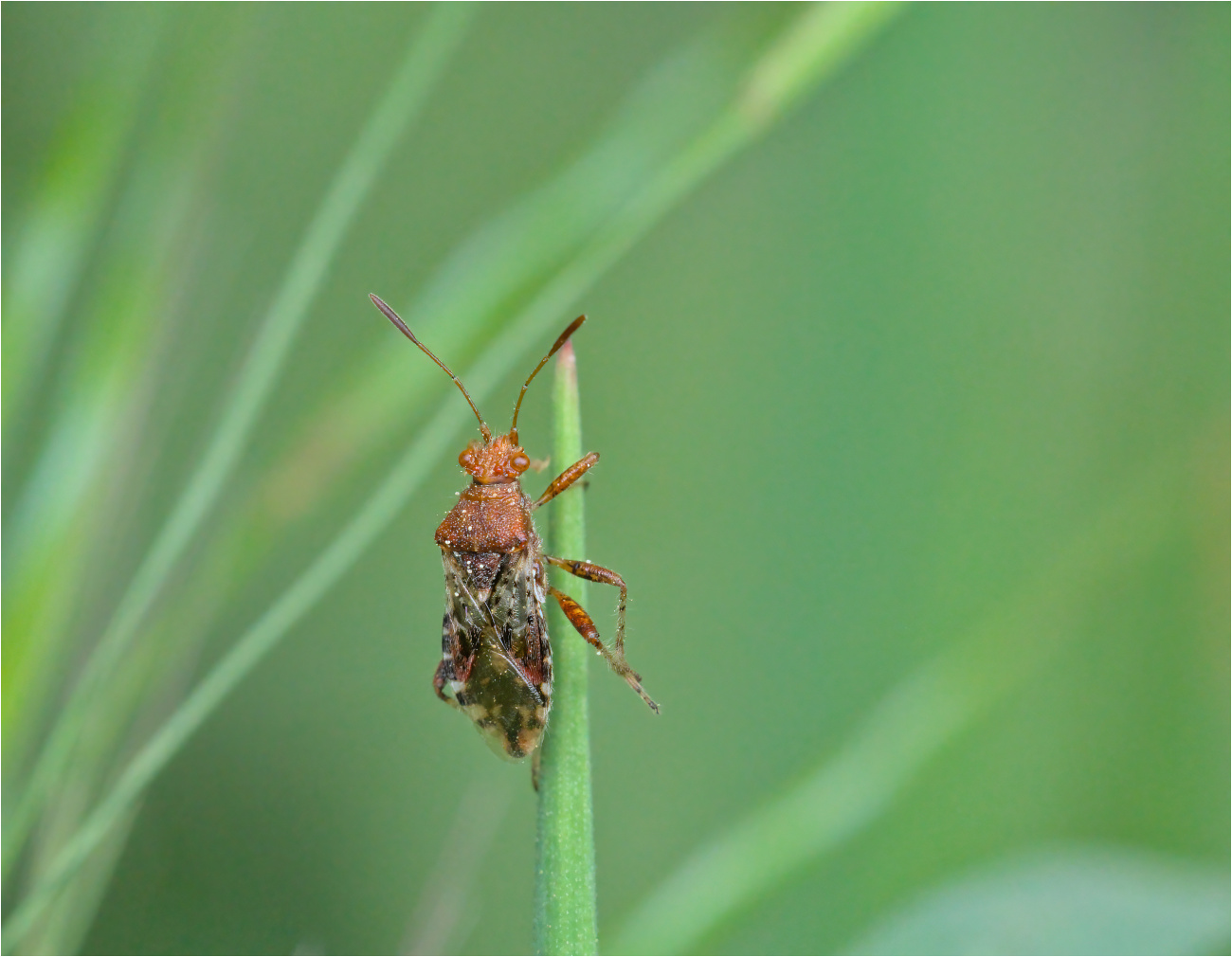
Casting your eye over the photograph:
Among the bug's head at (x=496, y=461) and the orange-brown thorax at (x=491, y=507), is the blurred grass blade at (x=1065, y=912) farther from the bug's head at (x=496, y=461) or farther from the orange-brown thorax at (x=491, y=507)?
the bug's head at (x=496, y=461)

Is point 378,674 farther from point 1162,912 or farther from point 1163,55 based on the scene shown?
point 1163,55

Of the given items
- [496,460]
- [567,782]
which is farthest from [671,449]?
[567,782]

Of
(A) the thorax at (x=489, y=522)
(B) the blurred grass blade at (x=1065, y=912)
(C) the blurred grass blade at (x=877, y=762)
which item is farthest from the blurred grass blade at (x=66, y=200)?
(B) the blurred grass blade at (x=1065, y=912)

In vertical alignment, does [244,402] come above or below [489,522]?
below

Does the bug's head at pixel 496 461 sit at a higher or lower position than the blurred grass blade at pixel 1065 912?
higher

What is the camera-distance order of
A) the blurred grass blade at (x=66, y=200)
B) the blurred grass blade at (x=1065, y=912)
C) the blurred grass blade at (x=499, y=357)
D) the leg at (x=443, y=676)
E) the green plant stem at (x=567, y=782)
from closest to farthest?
the green plant stem at (x=567, y=782) < the blurred grass blade at (x=499, y=357) < the blurred grass blade at (x=1065, y=912) < the blurred grass blade at (x=66, y=200) < the leg at (x=443, y=676)

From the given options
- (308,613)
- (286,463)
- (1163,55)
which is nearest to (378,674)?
(308,613)

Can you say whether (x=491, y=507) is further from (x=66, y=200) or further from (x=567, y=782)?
(x=567, y=782)

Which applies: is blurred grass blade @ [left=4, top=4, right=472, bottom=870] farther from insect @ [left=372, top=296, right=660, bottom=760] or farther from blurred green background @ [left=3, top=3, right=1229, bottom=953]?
insect @ [left=372, top=296, right=660, bottom=760]
